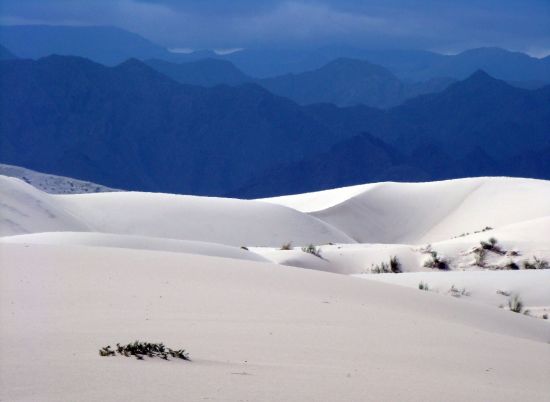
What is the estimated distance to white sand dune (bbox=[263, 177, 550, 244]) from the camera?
3647cm

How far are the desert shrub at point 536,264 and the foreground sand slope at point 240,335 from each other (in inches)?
317

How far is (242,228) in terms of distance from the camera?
103 ft

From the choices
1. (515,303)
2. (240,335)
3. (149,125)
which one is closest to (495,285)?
(515,303)

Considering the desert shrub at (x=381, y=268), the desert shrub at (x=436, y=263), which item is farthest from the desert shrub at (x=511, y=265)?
the desert shrub at (x=381, y=268)

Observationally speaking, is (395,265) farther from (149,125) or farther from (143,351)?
(149,125)

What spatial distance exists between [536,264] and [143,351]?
14883 millimetres

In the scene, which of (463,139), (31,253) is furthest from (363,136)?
(31,253)

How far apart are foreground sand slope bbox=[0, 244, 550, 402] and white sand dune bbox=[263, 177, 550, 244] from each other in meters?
25.8

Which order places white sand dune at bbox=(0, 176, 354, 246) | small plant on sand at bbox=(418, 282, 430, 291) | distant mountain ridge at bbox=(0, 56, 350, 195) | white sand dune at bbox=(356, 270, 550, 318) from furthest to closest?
distant mountain ridge at bbox=(0, 56, 350, 195) → white sand dune at bbox=(0, 176, 354, 246) → small plant on sand at bbox=(418, 282, 430, 291) → white sand dune at bbox=(356, 270, 550, 318)

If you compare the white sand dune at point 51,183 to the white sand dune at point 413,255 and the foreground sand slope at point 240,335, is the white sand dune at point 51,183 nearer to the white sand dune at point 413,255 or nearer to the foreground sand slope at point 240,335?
the white sand dune at point 413,255

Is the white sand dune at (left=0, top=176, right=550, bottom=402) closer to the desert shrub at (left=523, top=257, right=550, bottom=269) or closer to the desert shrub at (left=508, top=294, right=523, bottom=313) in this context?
the desert shrub at (left=508, top=294, right=523, bottom=313)

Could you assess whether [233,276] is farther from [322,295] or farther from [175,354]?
[175,354]

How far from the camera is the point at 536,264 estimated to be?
18.6 meters

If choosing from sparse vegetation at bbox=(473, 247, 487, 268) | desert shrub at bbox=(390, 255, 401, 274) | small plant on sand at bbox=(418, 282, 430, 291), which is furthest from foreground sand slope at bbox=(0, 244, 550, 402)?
Answer: desert shrub at bbox=(390, 255, 401, 274)
